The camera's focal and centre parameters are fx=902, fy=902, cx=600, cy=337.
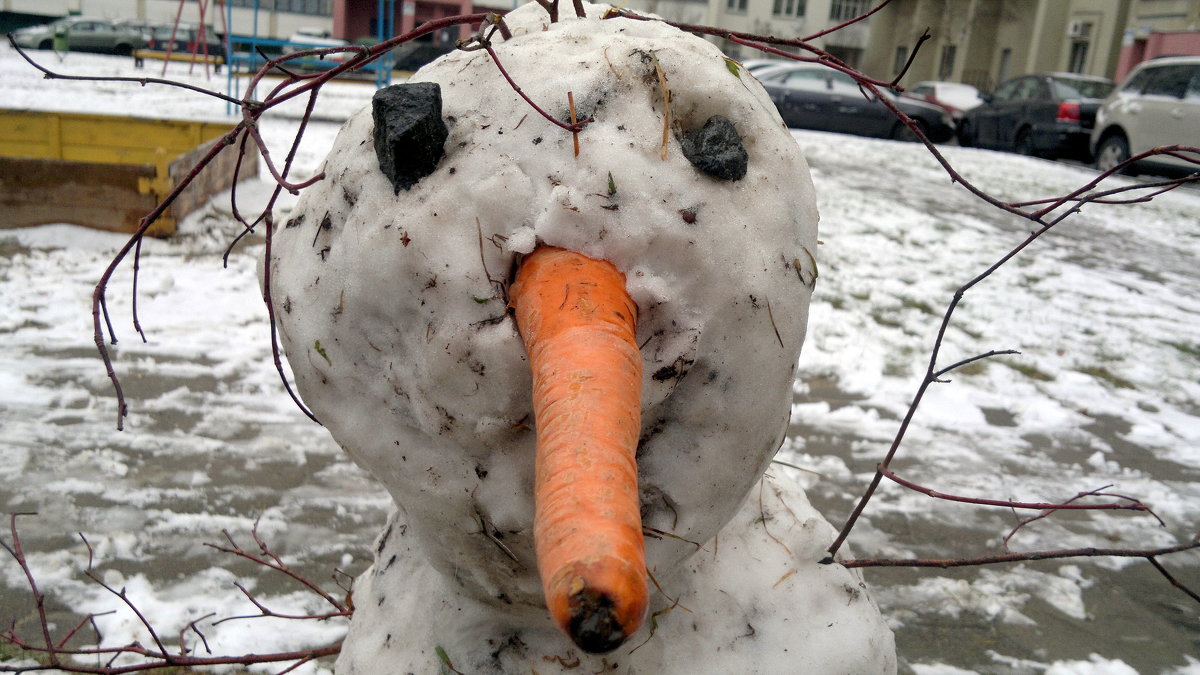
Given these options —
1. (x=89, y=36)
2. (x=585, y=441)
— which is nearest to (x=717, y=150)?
(x=585, y=441)

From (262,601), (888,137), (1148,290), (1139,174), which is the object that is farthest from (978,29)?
(262,601)

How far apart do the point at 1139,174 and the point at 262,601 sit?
38.9 ft

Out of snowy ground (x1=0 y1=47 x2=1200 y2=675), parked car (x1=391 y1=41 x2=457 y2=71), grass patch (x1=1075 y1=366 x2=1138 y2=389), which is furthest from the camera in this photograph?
parked car (x1=391 y1=41 x2=457 y2=71)

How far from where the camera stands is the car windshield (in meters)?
13.2

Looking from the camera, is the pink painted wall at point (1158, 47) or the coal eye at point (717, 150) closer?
the coal eye at point (717, 150)

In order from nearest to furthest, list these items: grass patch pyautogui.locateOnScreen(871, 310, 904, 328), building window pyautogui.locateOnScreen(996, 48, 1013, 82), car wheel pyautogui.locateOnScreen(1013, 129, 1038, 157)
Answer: grass patch pyautogui.locateOnScreen(871, 310, 904, 328)
car wheel pyautogui.locateOnScreen(1013, 129, 1038, 157)
building window pyautogui.locateOnScreen(996, 48, 1013, 82)

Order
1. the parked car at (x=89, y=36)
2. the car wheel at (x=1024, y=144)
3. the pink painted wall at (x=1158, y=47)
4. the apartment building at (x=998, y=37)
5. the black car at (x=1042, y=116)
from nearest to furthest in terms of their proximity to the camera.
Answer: the black car at (x=1042, y=116)
the car wheel at (x=1024, y=144)
the pink painted wall at (x=1158, y=47)
the apartment building at (x=998, y=37)
the parked car at (x=89, y=36)

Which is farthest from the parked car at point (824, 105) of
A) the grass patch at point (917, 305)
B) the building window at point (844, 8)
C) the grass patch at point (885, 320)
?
the building window at point (844, 8)

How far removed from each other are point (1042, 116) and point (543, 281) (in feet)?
45.4

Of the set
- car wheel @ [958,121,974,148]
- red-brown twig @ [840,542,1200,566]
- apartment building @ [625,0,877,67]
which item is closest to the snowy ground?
red-brown twig @ [840,542,1200,566]

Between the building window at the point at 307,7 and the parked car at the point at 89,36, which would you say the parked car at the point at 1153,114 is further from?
the building window at the point at 307,7

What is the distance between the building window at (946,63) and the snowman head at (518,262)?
107 feet

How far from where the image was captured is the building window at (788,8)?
36.1 m

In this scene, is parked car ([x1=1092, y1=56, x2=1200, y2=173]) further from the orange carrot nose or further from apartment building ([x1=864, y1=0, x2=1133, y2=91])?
apartment building ([x1=864, y1=0, x2=1133, y2=91])
